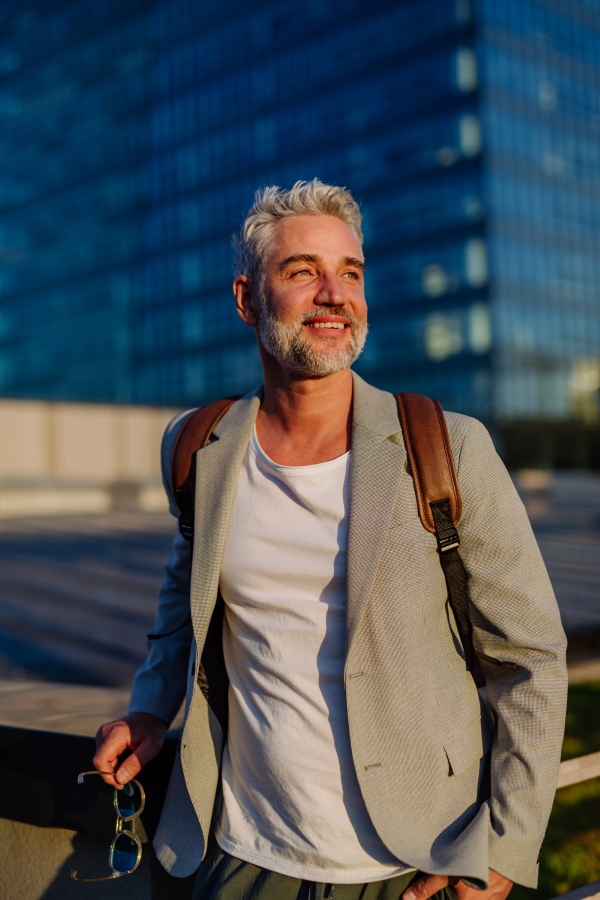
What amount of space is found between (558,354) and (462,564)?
46.0 m

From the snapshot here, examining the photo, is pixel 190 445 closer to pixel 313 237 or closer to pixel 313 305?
pixel 313 305

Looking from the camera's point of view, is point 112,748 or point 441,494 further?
point 112,748

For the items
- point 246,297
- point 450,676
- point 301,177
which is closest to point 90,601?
point 246,297

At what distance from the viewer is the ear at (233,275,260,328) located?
2129 millimetres

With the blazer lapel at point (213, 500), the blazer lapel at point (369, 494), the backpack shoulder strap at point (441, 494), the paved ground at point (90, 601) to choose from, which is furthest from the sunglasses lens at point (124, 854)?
the backpack shoulder strap at point (441, 494)

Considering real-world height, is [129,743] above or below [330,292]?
below

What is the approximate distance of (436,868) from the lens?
5.03 ft

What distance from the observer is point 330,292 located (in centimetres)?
190

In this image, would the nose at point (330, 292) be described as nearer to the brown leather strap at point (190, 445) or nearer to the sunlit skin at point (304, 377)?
the sunlit skin at point (304, 377)

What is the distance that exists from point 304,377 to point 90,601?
19.2 ft

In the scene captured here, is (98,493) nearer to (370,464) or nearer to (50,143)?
(370,464)

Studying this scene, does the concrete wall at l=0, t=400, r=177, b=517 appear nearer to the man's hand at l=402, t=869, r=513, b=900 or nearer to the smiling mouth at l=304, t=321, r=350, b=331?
the smiling mouth at l=304, t=321, r=350, b=331

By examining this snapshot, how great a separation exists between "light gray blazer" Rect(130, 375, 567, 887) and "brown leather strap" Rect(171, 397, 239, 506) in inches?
18.6

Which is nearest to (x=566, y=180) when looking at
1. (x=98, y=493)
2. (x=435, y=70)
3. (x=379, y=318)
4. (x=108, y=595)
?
(x=435, y=70)
